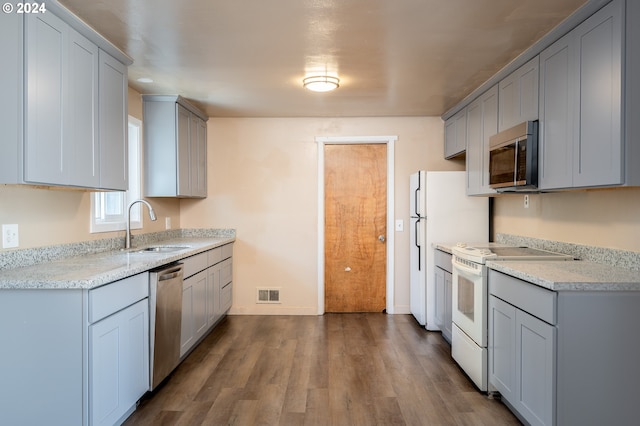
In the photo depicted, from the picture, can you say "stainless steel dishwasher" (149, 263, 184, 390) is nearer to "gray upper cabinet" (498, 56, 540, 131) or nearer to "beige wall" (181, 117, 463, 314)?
"beige wall" (181, 117, 463, 314)

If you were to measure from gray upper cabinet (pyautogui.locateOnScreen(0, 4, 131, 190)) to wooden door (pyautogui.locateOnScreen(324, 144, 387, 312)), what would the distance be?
8.78ft

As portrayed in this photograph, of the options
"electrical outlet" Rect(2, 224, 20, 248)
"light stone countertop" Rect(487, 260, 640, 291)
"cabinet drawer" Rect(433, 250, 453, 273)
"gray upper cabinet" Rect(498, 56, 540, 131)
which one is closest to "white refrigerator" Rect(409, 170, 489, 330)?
"cabinet drawer" Rect(433, 250, 453, 273)

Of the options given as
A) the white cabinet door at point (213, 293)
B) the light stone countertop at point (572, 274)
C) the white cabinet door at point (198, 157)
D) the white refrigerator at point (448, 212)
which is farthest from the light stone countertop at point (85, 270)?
the white refrigerator at point (448, 212)

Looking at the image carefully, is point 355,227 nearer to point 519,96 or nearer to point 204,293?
point 204,293

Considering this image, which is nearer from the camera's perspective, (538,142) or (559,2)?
(559,2)

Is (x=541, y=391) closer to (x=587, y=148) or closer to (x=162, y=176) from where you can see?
(x=587, y=148)

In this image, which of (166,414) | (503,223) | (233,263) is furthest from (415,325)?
(166,414)

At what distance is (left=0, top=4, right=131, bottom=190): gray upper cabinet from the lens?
2.05 m

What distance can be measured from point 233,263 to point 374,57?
299 centimetres

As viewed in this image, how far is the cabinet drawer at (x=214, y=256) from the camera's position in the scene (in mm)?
4078

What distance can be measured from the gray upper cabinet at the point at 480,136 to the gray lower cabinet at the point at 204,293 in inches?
102

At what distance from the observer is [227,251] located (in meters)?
4.75

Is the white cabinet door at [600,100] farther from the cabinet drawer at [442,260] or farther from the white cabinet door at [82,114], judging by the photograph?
the white cabinet door at [82,114]

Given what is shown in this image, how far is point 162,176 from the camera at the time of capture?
415 cm
